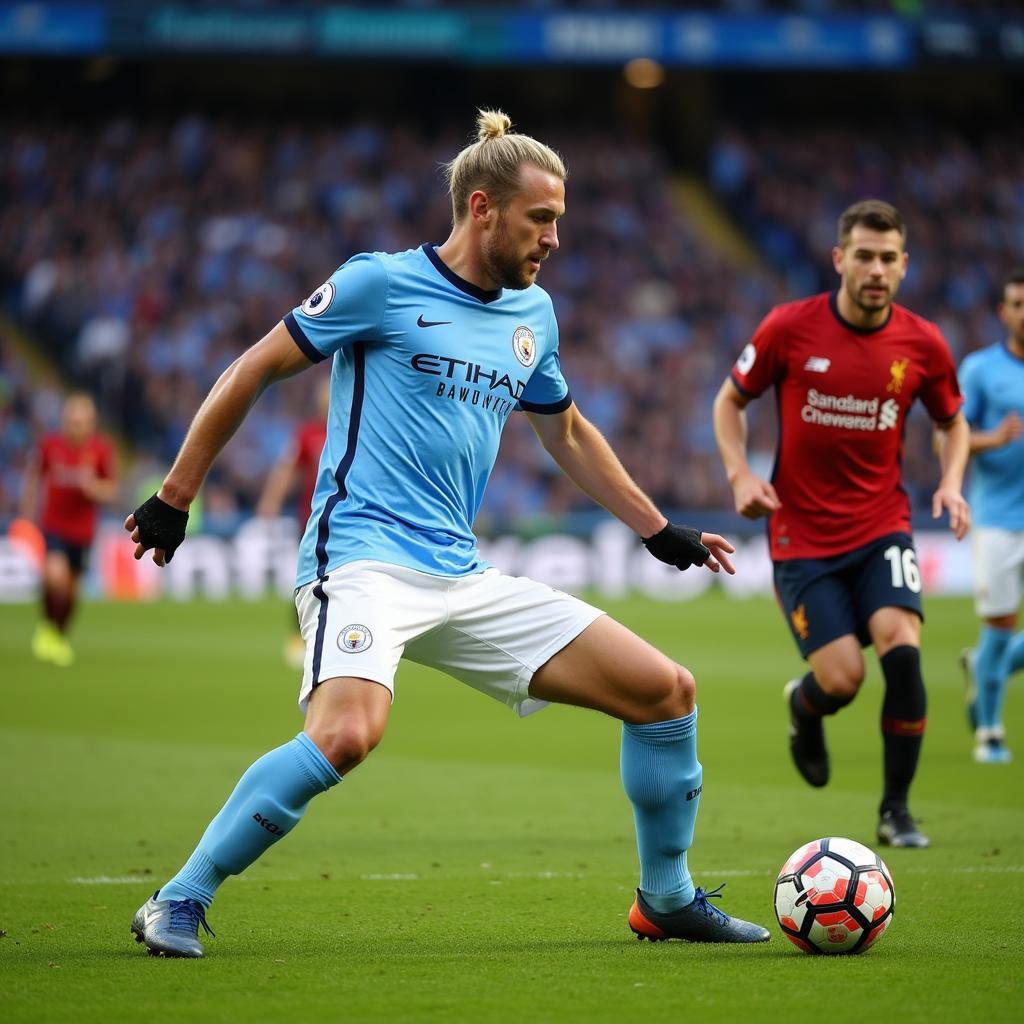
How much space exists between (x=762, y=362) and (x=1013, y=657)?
10.7 ft

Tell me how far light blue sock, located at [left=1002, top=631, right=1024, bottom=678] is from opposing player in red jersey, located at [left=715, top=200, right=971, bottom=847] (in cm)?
246

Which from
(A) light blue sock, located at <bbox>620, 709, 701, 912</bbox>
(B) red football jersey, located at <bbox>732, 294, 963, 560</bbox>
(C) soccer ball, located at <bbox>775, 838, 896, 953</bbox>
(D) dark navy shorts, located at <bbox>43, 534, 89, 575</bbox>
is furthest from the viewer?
(D) dark navy shorts, located at <bbox>43, 534, 89, 575</bbox>

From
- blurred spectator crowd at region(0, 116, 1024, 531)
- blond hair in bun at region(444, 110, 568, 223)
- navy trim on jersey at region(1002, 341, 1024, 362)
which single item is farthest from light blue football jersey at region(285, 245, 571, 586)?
blurred spectator crowd at region(0, 116, 1024, 531)

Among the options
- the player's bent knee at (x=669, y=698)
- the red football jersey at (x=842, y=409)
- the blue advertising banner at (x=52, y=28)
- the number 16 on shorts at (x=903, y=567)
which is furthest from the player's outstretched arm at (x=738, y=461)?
the blue advertising banner at (x=52, y=28)

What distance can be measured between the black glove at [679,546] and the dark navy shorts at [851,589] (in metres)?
2.04

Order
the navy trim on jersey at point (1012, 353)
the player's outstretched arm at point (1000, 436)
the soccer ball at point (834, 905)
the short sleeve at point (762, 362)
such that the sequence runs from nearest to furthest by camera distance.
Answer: the soccer ball at point (834, 905), the short sleeve at point (762, 362), the player's outstretched arm at point (1000, 436), the navy trim on jersey at point (1012, 353)

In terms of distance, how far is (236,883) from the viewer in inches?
259

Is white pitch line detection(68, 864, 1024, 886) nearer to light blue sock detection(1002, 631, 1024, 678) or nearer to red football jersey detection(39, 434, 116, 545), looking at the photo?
light blue sock detection(1002, 631, 1024, 678)

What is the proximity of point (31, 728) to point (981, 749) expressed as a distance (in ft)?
20.0

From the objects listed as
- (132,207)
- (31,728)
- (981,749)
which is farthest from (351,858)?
(132,207)

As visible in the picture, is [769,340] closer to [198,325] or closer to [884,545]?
[884,545]

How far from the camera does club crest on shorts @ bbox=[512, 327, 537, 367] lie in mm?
5367

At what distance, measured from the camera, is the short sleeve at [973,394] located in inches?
397

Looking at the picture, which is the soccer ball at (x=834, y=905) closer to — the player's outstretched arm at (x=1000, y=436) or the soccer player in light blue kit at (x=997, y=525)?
the player's outstretched arm at (x=1000, y=436)
